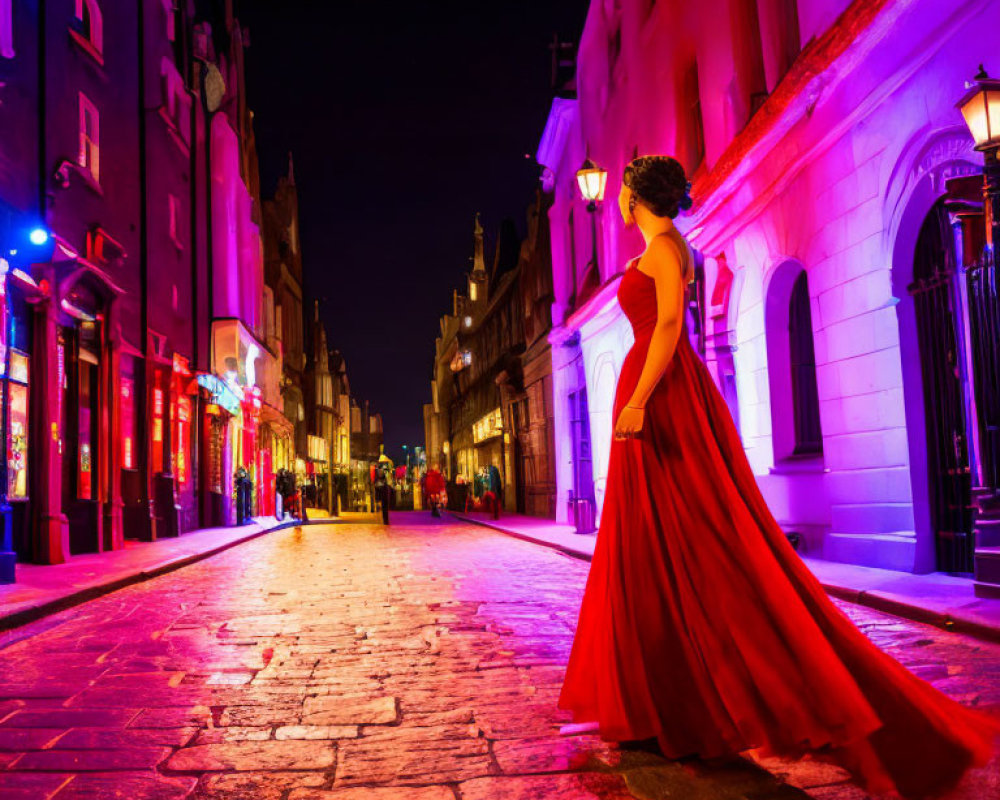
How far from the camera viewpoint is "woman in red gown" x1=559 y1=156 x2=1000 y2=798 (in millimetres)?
2791

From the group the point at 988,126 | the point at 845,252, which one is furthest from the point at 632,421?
the point at 845,252

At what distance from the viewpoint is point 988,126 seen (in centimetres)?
662

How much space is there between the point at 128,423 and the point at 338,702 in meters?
15.3

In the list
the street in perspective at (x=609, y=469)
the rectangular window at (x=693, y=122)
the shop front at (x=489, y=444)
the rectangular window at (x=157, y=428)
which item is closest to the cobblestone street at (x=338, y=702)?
the street in perspective at (x=609, y=469)

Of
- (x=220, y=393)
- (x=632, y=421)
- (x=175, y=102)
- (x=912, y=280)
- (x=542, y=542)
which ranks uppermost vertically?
(x=175, y=102)

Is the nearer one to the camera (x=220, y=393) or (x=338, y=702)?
(x=338, y=702)

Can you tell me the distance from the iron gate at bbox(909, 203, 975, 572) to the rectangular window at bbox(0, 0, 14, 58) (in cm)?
1207

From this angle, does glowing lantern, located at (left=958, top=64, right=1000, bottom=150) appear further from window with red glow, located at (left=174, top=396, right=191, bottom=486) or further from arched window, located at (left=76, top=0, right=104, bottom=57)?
window with red glow, located at (left=174, top=396, right=191, bottom=486)

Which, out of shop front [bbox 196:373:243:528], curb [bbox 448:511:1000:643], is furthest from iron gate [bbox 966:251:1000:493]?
shop front [bbox 196:373:243:528]

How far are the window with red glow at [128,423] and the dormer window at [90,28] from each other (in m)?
6.22

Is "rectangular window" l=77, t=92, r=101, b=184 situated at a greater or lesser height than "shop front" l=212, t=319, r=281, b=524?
greater

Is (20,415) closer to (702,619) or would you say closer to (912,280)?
(912,280)

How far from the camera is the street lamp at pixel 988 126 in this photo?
6605 mm

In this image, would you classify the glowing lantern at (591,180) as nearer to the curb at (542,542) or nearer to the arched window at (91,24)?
the curb at (542,542)
